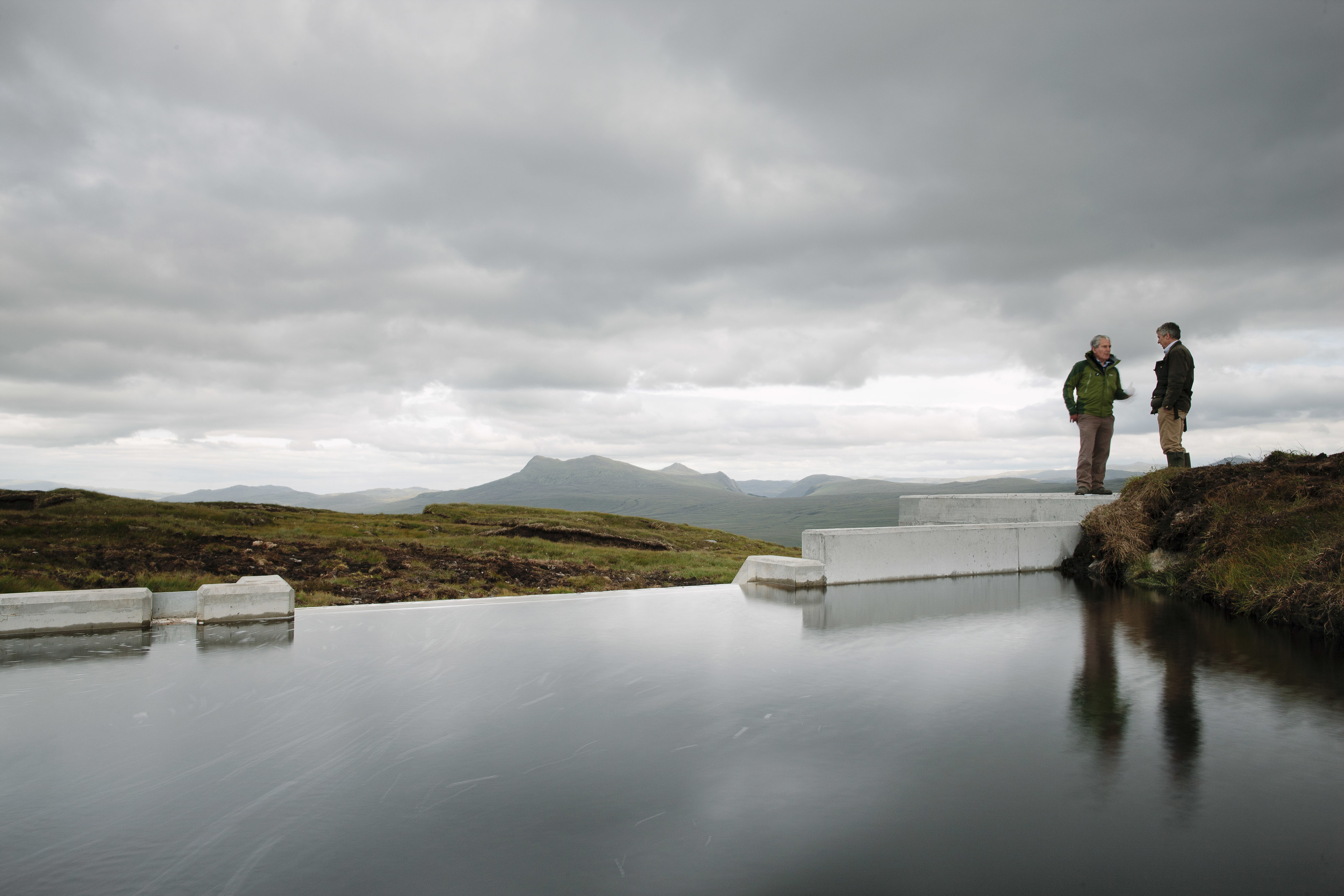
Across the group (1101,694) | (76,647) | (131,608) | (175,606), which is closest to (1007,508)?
(1101,694)

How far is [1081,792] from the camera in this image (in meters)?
3.16

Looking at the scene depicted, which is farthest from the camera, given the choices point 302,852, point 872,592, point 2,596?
point 872,592

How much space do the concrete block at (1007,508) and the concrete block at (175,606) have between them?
992cm

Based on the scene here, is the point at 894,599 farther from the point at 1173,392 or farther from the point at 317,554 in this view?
the point at 317,554

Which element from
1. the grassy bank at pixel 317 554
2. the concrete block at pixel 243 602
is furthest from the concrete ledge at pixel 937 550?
the concrete block at pixel 243 602

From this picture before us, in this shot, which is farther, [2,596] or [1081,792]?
[2,596]

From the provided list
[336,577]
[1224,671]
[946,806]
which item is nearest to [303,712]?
[946,806]

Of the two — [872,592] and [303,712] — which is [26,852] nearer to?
[303,712]

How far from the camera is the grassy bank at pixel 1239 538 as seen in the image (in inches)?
285

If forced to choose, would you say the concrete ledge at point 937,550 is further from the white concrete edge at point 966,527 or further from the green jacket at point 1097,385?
the green jacket at point 1097,385

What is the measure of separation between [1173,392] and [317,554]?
18.9m

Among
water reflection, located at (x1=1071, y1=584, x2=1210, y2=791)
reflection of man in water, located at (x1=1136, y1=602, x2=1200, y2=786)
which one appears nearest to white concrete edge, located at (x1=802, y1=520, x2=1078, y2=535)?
water reflection, located at (x1=1071, y1=584, x2=1210, y2=791)

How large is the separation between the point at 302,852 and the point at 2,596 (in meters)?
6.02

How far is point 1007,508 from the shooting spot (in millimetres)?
12359
